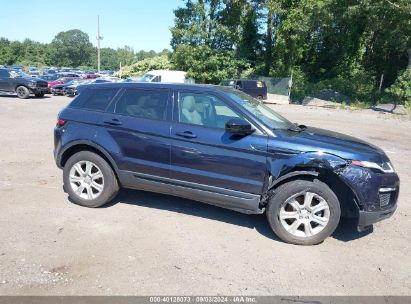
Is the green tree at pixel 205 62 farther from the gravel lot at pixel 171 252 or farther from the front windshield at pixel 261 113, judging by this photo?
the front windshield at pixel 261 113

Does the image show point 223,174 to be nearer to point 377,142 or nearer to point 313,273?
point 313,273

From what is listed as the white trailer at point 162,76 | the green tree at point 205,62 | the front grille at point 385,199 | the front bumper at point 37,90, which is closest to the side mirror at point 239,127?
the front grille at point 385,199

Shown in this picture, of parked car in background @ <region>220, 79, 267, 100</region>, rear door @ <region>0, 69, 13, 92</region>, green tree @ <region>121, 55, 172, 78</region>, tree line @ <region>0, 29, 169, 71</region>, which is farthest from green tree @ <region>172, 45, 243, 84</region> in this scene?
tree line @ <region>0, 29, 169, 71</region>

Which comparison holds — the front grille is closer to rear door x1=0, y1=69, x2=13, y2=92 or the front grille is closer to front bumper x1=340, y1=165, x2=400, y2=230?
front bumper x1=340, y1=165, x2=400, y2=230

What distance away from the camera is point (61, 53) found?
120 m

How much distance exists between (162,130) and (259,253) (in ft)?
6.08


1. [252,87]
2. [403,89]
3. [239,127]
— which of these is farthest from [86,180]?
[403,89]

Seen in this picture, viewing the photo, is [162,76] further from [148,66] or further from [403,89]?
[148,66]

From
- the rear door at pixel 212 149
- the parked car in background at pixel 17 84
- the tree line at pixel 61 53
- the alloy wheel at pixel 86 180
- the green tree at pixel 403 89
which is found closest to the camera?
the rear door at pixel 212 149

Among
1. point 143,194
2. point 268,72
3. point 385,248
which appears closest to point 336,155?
point 385,248

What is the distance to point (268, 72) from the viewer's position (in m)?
35.4

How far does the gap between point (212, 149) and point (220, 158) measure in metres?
0.14

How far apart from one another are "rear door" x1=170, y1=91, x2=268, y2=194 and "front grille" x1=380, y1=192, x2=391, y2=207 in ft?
4.28

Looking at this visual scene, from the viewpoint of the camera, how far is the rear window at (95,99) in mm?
5203
